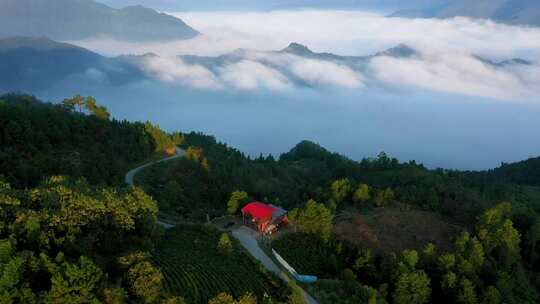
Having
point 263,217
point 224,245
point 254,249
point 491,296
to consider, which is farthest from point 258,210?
point 491,296

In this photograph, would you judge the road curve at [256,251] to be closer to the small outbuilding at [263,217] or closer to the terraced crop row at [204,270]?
the small outbuilding at [263,217]

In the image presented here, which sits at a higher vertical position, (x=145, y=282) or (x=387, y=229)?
(x=145, y=282)

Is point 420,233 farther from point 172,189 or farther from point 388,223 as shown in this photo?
point 172,189

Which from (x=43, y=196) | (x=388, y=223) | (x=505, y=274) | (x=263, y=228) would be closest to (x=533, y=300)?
(x=505, y=274)

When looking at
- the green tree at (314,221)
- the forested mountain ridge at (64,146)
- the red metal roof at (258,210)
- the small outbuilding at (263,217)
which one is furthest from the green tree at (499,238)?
the forested mountain ridge at (64,146)

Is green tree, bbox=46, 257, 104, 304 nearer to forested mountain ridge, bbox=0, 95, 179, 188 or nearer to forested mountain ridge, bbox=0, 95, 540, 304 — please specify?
forested mountain ridge, bbox=0, 95, 540, 304

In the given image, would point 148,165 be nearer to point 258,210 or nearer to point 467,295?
point 258,210
